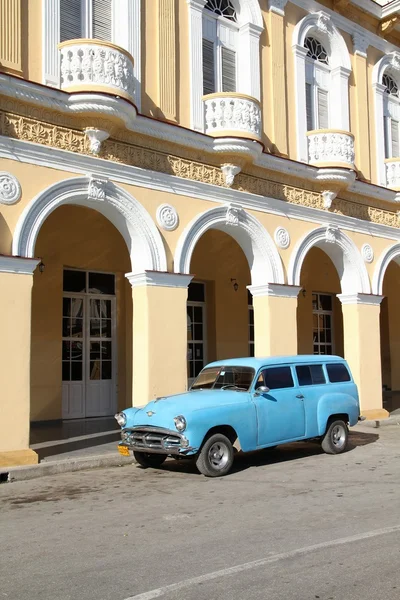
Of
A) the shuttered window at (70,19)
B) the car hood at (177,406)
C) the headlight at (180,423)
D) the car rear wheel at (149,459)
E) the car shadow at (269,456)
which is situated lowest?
the car shadow at (269,456)

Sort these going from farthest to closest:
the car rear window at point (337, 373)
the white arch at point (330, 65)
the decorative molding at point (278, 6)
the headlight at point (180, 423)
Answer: the white arch at point (330, 65)
the decorative molding at point (278, 6)
the car rear window at point (337, 373)
the headlight at point (180, 423)

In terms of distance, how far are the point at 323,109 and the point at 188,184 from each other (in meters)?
5.80

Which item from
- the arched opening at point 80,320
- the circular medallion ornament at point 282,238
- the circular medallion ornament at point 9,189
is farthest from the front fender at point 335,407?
the arched opening at point 80,320

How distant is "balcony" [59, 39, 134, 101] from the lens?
11070mm

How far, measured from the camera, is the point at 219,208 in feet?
44.2

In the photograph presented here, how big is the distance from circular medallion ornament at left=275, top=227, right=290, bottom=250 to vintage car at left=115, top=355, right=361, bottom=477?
4.02 meters

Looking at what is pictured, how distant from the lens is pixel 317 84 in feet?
55.0

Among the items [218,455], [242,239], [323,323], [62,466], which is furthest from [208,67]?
[323,323]

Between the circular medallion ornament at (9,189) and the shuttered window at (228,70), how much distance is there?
19.3 feet

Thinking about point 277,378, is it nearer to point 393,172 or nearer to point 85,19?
point 85,19

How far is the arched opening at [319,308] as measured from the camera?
2025 centimetres

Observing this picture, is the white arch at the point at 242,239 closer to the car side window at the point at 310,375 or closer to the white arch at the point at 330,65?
the white arch at the point at 330,65

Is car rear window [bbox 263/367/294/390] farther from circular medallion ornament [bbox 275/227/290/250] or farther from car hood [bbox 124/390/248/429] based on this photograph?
circular medallion ornament [bbox 275/227/290/250]

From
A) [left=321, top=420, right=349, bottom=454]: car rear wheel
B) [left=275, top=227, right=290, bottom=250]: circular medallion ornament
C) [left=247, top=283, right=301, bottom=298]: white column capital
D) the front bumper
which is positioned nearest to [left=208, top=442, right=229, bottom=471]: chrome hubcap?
the front bumper
